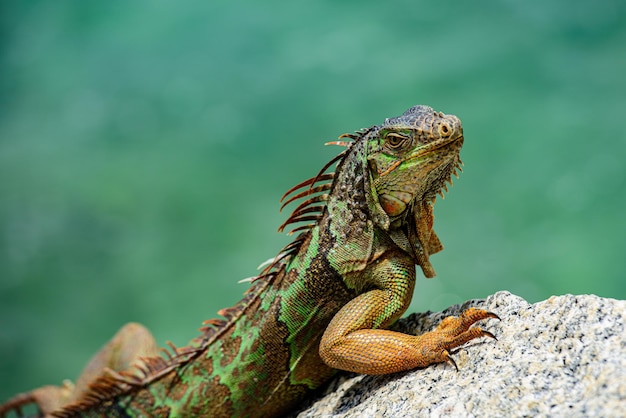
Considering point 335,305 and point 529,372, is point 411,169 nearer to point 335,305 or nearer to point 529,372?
point 335,305

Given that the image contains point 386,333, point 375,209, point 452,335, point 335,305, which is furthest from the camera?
point 335,305

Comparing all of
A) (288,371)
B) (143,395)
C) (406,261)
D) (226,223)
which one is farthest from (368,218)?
(226,223)

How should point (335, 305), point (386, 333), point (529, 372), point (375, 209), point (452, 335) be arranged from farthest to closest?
point (335, 305)
point (375, 209)
point (386, 333)
point (452, 335)
point (529, 372)

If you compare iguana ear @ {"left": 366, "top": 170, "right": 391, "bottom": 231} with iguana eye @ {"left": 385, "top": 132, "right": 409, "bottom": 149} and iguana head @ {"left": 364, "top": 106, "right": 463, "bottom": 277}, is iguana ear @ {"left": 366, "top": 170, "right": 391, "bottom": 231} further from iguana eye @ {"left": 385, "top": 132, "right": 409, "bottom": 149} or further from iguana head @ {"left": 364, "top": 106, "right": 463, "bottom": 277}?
iguana eye @ {"left": 385, "top": 132, "right": 409, "bottom": 149}

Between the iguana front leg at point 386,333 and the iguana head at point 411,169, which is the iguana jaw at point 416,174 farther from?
the iguana front leg at point 386,333

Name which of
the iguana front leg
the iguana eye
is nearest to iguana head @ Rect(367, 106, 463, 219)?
the iguana eye

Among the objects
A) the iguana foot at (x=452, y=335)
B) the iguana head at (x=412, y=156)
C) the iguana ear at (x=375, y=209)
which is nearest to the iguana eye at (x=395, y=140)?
the iguana head at (x=412, y=156)

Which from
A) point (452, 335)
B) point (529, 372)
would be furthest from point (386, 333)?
point (529, 372)
